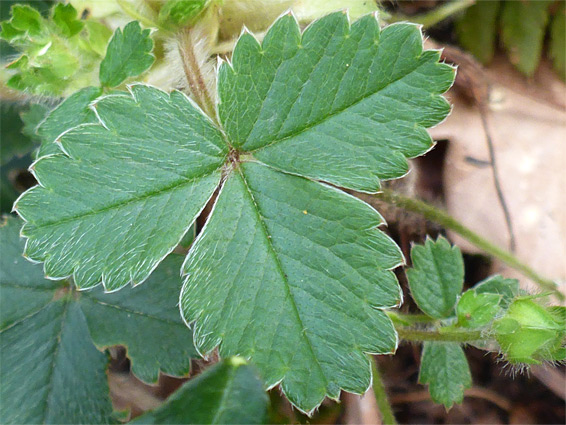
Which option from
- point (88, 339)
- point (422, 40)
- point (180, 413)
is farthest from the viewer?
point (88, 339)

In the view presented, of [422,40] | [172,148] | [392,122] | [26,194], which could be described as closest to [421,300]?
[392,122]

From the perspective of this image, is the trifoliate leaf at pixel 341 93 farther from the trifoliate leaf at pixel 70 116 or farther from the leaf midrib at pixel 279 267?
the trifoliate leaf at pixel 70 116

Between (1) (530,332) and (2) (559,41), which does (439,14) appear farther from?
(1) (530,332)

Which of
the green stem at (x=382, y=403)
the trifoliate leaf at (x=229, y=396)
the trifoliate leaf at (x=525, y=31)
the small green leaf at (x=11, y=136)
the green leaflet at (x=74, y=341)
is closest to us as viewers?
the trifoliate leaf at (x=229, y=396)

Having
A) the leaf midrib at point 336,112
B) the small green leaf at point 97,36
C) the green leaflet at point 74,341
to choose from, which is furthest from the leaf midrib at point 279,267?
the small green leaf at point 97,36

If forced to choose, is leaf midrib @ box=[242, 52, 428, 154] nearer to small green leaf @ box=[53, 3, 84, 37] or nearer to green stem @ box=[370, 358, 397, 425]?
small green leaf @ box=[53, 3, 84, 37]

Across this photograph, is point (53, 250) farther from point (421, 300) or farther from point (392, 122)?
point (421, 300)
